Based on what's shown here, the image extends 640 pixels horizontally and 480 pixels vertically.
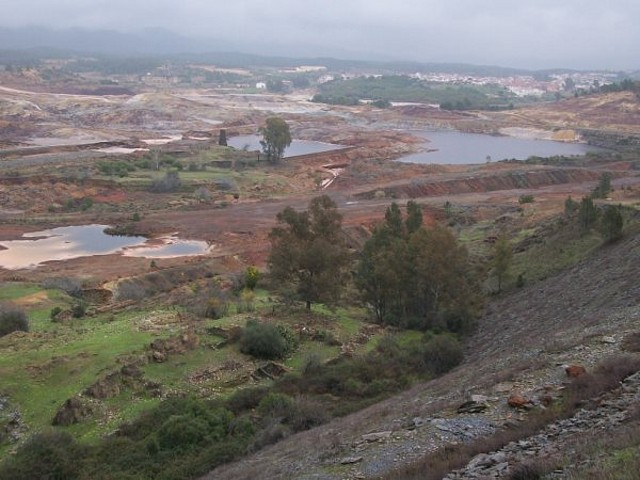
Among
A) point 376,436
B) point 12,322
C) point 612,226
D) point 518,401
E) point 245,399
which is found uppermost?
point 518,401

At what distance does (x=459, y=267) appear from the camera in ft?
89.9

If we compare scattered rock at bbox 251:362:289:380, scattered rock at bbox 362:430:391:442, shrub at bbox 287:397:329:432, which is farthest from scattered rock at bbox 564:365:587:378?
scattered rock at bbox 251:362:289:380

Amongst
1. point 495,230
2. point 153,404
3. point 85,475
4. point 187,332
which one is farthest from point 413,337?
point 495,230

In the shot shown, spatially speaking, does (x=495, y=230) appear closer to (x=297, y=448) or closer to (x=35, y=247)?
(x=35, y=247)

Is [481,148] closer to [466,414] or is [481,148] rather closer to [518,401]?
[518,401]

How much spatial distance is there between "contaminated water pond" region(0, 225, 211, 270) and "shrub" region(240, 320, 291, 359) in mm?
25195

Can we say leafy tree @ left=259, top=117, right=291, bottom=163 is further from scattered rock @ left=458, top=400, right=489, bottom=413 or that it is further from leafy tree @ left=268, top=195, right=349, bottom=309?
scattered rock @ left=458, top=400, right=489, bottom=413

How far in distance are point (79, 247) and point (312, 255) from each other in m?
27.1

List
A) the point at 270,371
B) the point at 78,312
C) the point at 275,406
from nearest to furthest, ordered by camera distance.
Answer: the point at 275,406
the point at 270,371
the point at 78,312

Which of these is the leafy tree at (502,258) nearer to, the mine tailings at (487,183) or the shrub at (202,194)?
the mine tailings at (487,183)

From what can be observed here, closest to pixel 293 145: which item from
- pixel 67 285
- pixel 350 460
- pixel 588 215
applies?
pixel 67 285

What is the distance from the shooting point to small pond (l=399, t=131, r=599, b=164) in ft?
346

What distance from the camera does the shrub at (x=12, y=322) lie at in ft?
76.0

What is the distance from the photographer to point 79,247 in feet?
158
